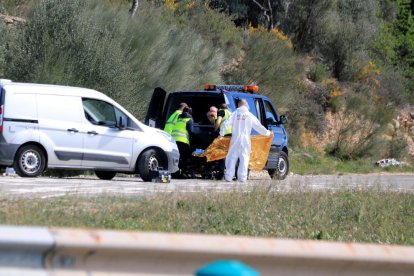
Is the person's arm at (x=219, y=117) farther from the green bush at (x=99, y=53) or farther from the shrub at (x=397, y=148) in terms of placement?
the shrub at (x=397, y=148)

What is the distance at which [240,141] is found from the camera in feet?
63.8

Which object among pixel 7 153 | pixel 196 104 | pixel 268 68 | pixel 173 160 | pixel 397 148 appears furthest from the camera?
pixel 397 148

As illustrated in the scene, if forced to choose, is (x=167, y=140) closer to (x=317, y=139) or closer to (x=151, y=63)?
(x=151, y=63)

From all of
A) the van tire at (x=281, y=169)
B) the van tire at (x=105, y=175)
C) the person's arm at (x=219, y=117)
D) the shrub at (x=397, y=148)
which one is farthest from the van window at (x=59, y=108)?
the shrub at (x=397, y=148)

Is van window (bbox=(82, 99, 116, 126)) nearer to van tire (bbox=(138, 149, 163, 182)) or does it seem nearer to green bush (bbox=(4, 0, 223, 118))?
van tire (bbox=(138, 149, 163, 182))

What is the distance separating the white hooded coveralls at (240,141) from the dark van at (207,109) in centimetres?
126

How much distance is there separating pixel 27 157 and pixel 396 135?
28531 mm

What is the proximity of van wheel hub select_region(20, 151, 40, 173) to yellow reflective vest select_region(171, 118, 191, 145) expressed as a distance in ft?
13.0

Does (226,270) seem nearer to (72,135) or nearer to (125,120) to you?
(72,135)

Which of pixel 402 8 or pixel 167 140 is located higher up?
pixel 402 8

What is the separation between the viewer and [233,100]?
69.1ft

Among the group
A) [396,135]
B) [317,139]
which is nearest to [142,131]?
[317,139]

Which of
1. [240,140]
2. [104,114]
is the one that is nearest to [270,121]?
[240,140]

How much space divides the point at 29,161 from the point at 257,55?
20.8m
